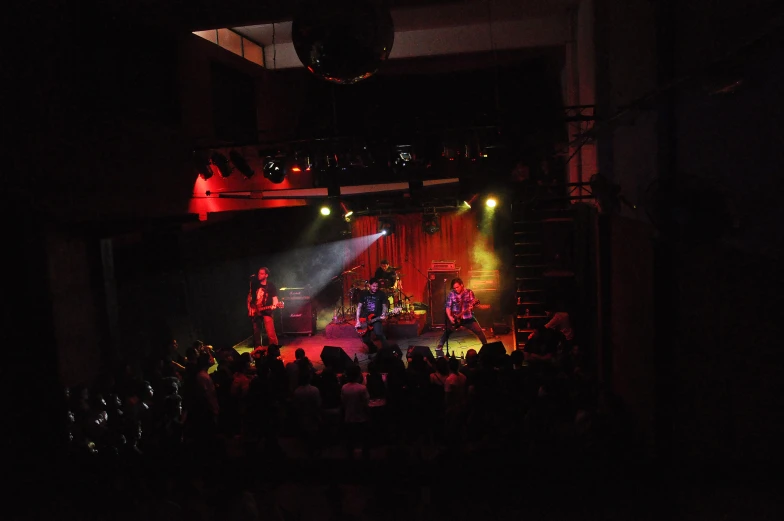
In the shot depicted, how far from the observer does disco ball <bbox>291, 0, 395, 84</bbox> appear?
243cm

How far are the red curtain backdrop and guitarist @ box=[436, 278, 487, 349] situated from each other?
376cm

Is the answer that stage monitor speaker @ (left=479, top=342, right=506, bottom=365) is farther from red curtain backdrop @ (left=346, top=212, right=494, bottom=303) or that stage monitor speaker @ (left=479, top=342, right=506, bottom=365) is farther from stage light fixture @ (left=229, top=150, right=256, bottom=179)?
red curtain backdrop @ (left=346, top=212, right=494, bottom=303)

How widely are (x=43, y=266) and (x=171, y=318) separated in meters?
3.48

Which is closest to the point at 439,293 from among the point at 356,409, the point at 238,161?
the point at 238,161

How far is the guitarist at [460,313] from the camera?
34.6 ft

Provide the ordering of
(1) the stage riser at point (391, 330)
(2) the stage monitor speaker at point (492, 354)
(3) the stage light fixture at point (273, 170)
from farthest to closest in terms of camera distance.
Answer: (1) the stage riser at point (391, 330)
(3) the stage light fixture at point (273, 170)
(2) the stage monitor speaker at point (492, 354)

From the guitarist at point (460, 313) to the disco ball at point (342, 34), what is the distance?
27.1ft

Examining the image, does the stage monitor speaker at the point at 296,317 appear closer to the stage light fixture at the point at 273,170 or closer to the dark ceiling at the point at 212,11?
the stage light fixture at the point at 273,170

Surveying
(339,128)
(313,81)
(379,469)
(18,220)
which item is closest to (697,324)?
(379,469)

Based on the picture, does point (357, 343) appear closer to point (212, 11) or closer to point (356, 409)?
point (356, 409)

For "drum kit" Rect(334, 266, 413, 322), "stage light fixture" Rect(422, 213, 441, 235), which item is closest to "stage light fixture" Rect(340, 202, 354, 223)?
"drum kit" Rect(334, 266, 413, 322)

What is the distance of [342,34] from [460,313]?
28.0 feet

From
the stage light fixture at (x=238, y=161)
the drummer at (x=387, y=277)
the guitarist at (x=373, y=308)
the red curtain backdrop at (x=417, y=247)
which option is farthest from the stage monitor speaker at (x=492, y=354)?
the red curtain backdrop at (x=417, y=247)

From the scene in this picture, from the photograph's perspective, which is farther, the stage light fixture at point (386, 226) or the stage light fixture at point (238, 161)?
the stage light fixture at point (386, 226)
